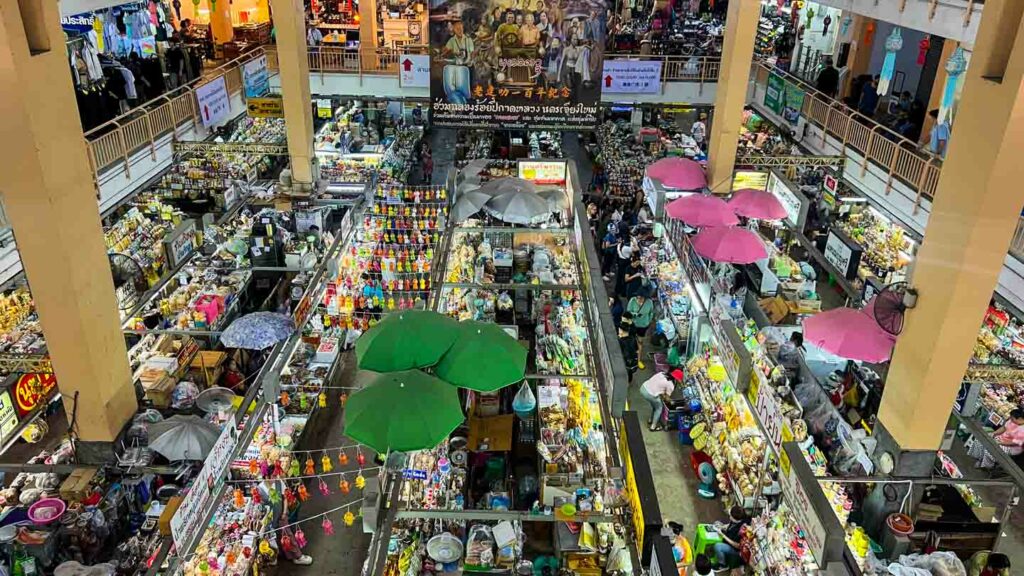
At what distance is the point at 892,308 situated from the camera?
912cm

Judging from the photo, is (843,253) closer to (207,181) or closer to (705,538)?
(705,538)

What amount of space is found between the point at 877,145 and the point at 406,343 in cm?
1081

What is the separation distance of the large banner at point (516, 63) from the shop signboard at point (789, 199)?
3873 mm

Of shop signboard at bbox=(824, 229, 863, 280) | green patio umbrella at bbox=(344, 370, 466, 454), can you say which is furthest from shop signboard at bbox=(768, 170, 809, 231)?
green patio umbrella at bbox=(344, 370, 466, 454)

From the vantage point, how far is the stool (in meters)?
8.96

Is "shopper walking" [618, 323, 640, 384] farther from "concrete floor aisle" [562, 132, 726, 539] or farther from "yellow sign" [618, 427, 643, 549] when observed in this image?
"yellow sign" [618, 427, 643, 549]

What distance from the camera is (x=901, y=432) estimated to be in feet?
30.1

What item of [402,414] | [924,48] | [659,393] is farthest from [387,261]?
[924,48]

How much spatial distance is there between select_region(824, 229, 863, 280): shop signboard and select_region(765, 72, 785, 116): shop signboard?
5.89 meters

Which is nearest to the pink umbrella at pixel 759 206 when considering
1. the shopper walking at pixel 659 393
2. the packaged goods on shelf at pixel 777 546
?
the shopper walking at pixel 659 393

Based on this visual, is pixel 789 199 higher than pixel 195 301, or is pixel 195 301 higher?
pixel 789 199

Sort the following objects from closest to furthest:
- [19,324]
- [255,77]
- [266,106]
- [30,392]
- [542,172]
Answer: [30,392]
[19,324]
[542,172]
[266,106]
[255,77]

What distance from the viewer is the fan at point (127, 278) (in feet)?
46.1

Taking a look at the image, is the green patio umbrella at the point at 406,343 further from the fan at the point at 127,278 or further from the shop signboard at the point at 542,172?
the shop signboard at the point at 542,172
